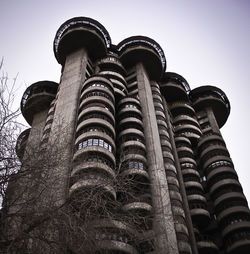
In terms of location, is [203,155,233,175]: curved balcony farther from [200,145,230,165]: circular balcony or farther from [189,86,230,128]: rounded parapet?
[189,86,230,128]: rounded parapet

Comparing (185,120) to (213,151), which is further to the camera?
(185,120)

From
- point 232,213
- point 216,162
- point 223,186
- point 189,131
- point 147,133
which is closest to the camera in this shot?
point 232,213

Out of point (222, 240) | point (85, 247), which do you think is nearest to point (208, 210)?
point (222, 240)

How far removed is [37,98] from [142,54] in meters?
25.9

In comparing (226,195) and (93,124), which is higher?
(93,124)

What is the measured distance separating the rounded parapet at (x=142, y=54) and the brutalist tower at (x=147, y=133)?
0.77 ft

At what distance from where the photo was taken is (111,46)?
→ 75.4m

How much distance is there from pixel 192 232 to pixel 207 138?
20538 millimetres

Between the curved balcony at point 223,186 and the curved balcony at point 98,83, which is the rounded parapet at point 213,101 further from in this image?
the curved balcony at point 98,83

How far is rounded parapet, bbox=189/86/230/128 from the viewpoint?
7394 centimetres

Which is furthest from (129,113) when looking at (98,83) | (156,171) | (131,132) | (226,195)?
(226,195)

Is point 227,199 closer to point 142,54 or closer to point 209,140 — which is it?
point 209,140

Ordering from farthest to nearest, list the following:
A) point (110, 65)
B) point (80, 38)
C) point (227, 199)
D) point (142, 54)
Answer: point (142, 54) → point (80, 38) → point (110, 65) → point (227, 199)

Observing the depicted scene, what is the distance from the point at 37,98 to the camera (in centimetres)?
6581
